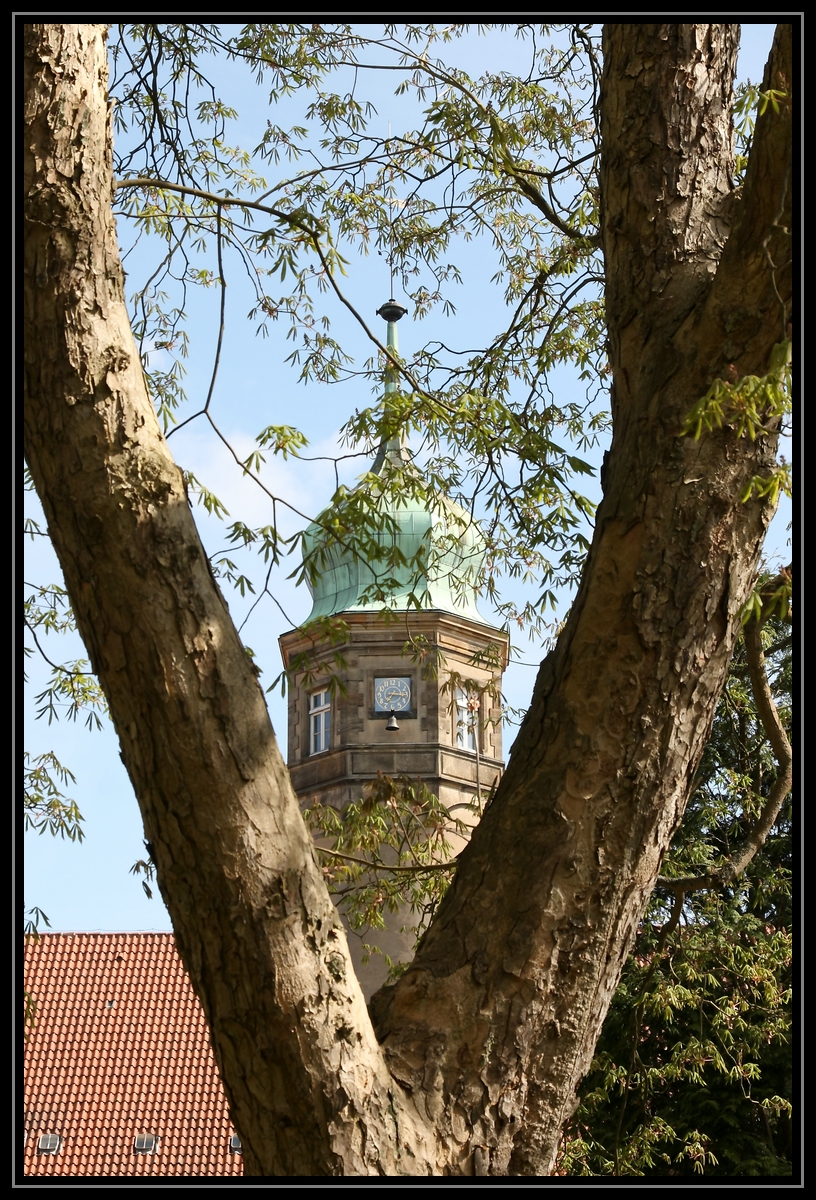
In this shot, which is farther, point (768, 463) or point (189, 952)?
point (768, 463)

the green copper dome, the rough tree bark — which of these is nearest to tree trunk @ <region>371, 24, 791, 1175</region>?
the rough tree bark

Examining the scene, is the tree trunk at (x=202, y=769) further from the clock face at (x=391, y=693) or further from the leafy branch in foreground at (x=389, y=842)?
the clock face at (x=391, y=693)

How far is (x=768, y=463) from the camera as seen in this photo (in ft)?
11.0

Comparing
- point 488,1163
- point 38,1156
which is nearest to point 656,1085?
point 38,1156

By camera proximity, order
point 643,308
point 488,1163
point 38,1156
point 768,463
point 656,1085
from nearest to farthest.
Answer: point 488,1163
point 768,463
point 643,308
point 656,1085
point 38,1156

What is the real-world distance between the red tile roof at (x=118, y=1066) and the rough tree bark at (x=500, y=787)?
19.4 metres

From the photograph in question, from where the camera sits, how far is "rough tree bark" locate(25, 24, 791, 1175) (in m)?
2.95

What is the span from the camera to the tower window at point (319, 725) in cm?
2734

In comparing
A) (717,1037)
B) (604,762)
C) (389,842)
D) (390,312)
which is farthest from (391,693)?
(604,762)

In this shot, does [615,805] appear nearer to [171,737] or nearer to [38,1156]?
[171,737]

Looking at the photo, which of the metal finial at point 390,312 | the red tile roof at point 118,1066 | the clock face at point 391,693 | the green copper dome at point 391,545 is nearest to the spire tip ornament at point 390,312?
the metal finial at point 390,312

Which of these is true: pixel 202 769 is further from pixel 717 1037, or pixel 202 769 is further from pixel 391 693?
pixel 391 693

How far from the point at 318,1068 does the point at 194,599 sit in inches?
38.4

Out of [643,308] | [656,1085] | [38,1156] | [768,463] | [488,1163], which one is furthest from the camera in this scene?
[38,1156]
